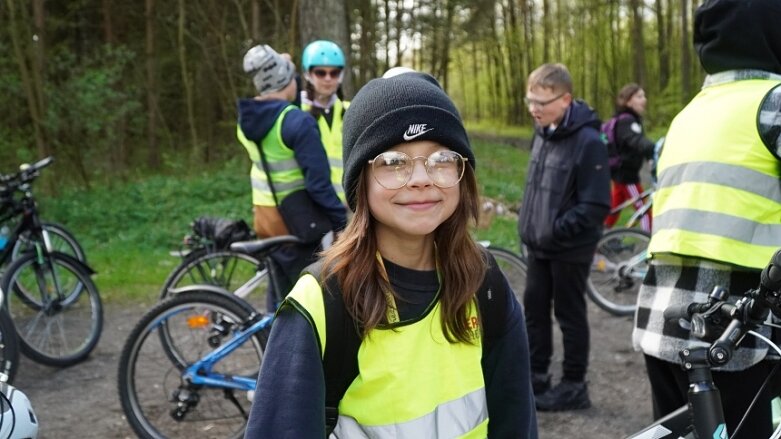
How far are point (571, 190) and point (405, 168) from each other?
3.13 metres

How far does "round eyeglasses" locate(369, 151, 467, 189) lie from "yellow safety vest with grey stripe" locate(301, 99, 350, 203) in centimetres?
350

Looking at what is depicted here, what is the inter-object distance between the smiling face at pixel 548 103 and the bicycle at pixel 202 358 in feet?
5.18

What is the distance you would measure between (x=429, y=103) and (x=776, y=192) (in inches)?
53.2

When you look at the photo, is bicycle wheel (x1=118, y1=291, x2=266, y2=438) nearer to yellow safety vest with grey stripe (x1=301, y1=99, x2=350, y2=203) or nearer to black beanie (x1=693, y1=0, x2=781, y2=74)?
yellow safety vest with grey stripe (x1=301, y1=99, x2=350, y2=203)

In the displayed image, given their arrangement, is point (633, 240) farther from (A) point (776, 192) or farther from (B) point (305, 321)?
(B) point (305, 321)

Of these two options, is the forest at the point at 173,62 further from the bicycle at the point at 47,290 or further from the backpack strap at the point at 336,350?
the backpack strap at the point at 336,350

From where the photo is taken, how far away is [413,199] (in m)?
1.82

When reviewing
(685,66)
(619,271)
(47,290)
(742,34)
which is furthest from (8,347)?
(685,66)

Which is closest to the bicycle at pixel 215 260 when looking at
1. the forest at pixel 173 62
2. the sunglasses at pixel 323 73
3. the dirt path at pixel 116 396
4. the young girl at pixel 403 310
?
the dirt path at pixel 116 396

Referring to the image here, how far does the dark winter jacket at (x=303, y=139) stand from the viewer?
15.1 feet

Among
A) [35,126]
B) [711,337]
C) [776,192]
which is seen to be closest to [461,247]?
[711,337]

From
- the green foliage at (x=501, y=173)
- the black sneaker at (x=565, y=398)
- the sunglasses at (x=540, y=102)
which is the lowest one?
the green foliage at (x=501, y=173)

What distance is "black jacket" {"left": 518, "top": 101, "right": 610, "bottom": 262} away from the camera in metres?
4.67

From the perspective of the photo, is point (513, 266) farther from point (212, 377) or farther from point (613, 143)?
point (613, 143)
